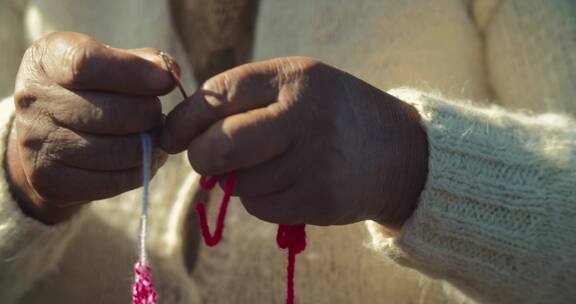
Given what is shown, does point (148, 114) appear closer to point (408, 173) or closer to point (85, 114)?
point (85, 114)

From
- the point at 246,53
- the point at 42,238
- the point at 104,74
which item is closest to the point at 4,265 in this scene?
the point at 42,238

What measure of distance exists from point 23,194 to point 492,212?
0.52m

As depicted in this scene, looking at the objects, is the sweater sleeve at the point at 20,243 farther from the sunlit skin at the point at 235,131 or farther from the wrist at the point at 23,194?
the sunlit skin at the point at 235,131

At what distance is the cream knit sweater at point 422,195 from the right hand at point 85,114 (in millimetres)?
133

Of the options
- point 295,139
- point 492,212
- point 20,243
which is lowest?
point 20,243

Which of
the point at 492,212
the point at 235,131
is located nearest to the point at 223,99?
the point at 235,131

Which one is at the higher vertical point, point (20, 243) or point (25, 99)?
point (25, 99)

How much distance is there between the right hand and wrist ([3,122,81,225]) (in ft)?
0.28

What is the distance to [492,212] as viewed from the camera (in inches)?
22.4

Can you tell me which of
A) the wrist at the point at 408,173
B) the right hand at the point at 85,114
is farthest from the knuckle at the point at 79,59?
the wrist at the point at 408,173

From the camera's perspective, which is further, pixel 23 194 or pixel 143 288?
pixel 23 194

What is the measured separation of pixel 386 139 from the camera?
523 mm

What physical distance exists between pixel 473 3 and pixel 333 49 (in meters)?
0.22

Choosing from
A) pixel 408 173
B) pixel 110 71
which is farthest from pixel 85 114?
pixel 408 173
